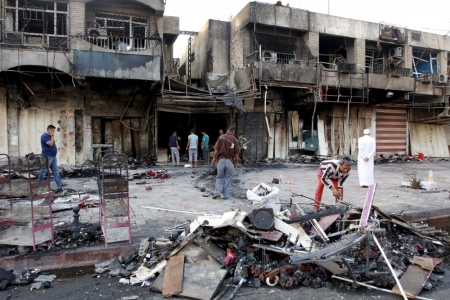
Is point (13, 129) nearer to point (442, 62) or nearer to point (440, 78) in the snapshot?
point (440, 78)

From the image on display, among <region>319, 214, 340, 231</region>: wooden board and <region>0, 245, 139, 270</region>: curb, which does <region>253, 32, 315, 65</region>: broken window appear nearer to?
<region>319, 214, 340, 231</region>: wooden board

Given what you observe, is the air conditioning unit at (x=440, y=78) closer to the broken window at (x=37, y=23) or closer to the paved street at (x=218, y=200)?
the paved street at (x=218, y=200)

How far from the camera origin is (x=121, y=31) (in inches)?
597

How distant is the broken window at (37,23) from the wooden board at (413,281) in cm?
1373

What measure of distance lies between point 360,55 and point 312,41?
10.8 ft

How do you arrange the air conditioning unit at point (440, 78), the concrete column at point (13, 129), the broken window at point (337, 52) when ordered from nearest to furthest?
the concrete column at point (13, 129), the broken window at point (337, 52), the air conditioning unit at point (440, 78)

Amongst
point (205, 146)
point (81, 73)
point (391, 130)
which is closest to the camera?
point (81, 73)

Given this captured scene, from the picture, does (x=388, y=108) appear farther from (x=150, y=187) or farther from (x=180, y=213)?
(x=180, y=213)

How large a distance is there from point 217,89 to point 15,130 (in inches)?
367

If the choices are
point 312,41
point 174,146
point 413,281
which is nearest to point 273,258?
point 413,281

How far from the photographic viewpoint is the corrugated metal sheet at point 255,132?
1756cm

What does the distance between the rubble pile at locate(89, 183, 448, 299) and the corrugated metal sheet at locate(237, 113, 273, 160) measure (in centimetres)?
1265

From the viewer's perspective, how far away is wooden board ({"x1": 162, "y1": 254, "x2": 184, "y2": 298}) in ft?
12.2

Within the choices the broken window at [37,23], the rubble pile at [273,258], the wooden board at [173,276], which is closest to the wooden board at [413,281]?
the rubble pile at [273,258]
